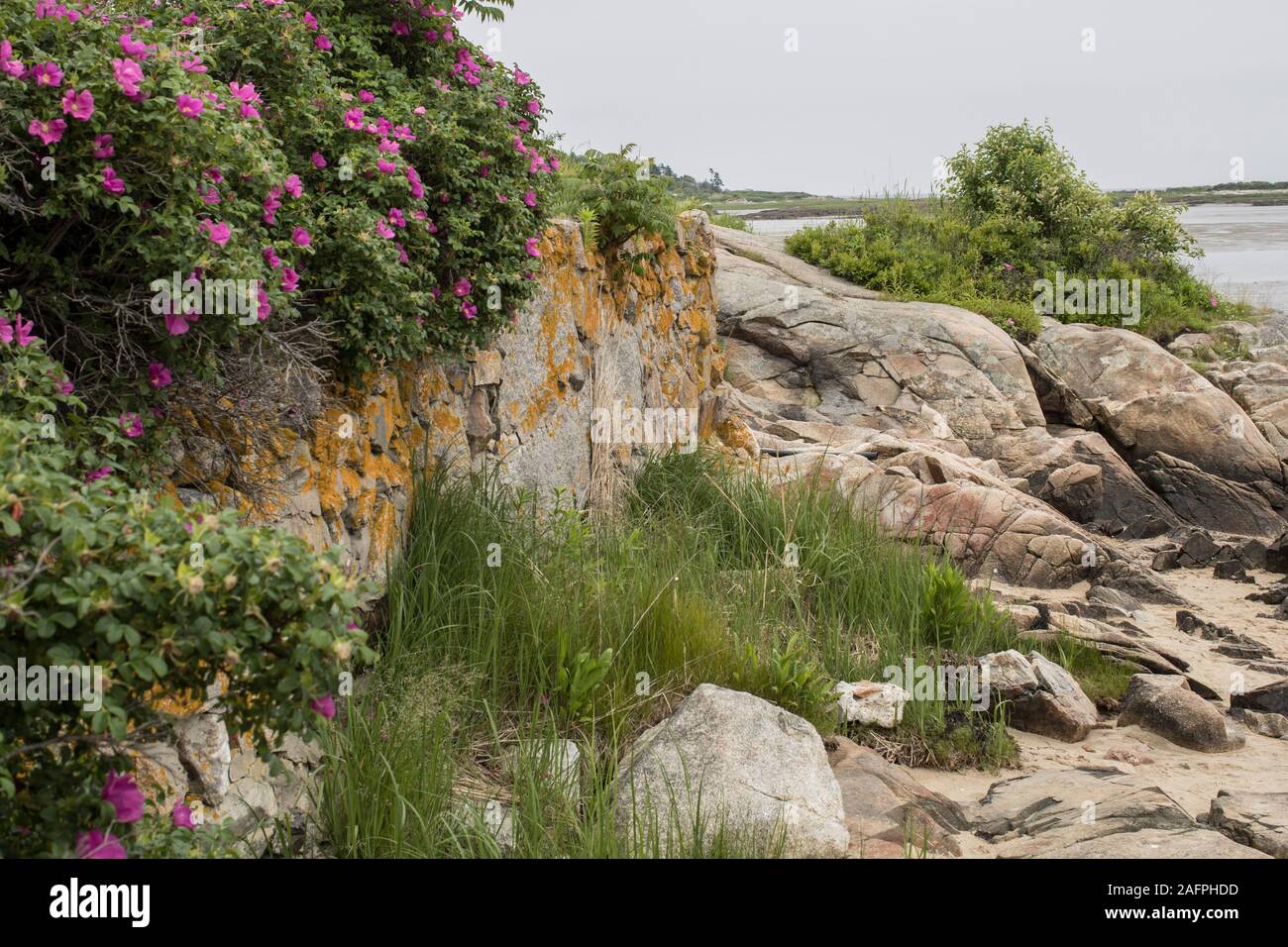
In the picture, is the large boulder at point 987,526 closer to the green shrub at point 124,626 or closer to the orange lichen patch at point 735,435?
the orange lichen patch at point 735,435

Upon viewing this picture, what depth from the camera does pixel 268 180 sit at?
384 centimetres

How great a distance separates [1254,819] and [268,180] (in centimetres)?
476

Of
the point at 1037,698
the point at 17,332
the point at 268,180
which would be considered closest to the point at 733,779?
the point at 1037,698

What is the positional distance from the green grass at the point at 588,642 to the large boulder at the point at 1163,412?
7.94 metres

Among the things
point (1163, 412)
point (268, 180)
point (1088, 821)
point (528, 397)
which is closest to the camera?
point (268, 180)

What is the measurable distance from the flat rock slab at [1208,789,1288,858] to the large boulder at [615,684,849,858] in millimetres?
1740

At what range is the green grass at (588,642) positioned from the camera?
3.95 meters

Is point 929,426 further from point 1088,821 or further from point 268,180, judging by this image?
point 268,180

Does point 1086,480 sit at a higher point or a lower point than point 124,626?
lower

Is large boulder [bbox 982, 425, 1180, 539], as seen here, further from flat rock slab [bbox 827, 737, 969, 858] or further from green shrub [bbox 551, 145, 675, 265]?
flat rock slab [bbox 827, 737, 969, 858]

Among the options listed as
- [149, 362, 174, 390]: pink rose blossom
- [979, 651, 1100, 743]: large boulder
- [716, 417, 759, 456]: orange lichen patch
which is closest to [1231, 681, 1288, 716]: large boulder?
[979, 651, 1100, 743]: large boulder

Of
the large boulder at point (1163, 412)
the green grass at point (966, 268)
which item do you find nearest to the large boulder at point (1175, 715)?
the large boulder at point (1163, 412)

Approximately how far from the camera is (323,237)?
14.6 ft
